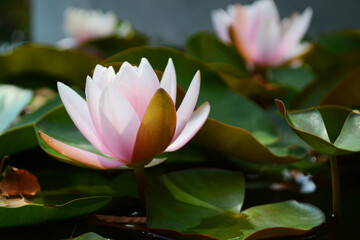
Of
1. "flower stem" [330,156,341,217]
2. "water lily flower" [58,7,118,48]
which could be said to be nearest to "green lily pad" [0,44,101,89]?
"flower stem" [330,156,341,217]

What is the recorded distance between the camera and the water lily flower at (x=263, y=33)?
29.4 inches

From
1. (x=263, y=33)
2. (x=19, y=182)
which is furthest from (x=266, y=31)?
(x=19, y=182)

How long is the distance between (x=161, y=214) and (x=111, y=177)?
115 millimetres

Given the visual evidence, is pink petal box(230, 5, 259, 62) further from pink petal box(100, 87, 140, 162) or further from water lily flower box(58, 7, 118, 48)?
water lily flower box(58, 7, 118, 48)

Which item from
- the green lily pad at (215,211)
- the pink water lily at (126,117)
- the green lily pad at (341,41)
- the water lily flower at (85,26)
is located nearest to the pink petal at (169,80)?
the pink water lily at (126,117)

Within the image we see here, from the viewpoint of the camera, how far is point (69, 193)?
1.46 ft

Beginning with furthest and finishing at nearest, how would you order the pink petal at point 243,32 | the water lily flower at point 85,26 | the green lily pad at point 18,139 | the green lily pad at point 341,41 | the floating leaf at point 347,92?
the water lily flower at point 85,26, the green lily pad at point 341,41, the pink petal at point 243,32, the floating leaf at point 347,92, the green lily pad at point 18,139

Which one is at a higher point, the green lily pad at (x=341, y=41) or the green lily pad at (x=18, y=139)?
the green lily pad at (x=18, y=139)

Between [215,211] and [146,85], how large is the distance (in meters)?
0.14

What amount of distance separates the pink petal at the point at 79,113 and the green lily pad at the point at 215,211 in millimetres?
80

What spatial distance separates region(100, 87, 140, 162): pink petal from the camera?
34 cm

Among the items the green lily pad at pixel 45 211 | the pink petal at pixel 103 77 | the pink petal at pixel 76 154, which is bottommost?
the green lily pad at pixel 45 211

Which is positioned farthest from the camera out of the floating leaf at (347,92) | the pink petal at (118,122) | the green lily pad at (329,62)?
the green lily pad at (329,62)

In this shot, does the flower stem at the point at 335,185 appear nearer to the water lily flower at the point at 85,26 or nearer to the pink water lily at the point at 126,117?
the pink water lily at the point at 126,117
